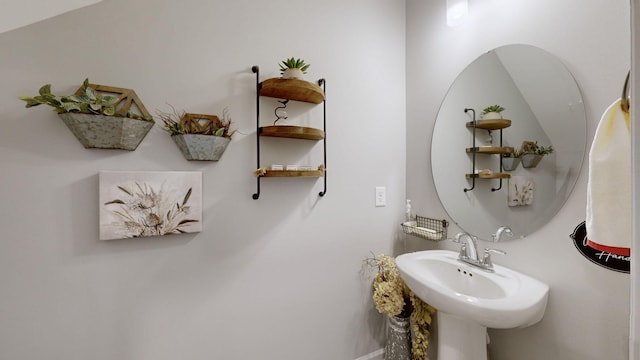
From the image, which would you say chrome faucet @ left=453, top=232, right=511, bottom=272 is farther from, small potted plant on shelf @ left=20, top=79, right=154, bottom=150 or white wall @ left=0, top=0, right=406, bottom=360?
small potted plant on shelf @ left=20, top=79, right=154, bottom=150

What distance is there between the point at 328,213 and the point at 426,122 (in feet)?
2.84

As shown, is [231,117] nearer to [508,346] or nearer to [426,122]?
[426,122]

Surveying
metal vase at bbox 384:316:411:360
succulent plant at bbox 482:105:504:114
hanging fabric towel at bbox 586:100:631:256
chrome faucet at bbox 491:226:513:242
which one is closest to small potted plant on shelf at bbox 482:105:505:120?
succulent plant at bbox 482:105:504:114

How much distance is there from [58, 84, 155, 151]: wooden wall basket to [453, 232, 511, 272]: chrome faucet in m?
1.60

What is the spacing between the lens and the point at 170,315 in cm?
130

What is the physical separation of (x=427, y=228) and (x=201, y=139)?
141 cm

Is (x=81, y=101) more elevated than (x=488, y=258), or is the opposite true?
(x=81, y=101)

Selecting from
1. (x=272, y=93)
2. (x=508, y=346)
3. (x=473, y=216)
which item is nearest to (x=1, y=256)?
(x=272, y=93)

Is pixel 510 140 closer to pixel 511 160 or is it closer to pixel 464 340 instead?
pixel 511 160

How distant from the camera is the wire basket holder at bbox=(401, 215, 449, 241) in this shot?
64.7 inches

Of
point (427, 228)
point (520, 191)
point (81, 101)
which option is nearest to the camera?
Answer: point (81, 101)

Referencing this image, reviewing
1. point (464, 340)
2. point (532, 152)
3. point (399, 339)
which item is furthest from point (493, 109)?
point (399, 339)

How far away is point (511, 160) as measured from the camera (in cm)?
136

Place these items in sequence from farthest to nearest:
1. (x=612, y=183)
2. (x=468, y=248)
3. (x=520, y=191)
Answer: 1. (x=468, y=248)
2. (x=520, y=191)
3. (x=612, y=183)
